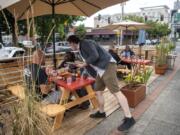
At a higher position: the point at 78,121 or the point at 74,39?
the point at 74,39

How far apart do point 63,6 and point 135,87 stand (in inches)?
87.9

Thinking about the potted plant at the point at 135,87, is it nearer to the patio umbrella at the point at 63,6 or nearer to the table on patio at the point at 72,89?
the table on patio at the point at 72,89

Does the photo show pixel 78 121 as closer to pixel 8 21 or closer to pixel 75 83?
pixel 75 83

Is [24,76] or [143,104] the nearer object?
[24,76]

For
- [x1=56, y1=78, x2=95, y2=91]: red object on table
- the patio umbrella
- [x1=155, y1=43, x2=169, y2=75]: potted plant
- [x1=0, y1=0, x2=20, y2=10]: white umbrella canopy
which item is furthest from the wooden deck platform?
[x1=155, y1=43, x2=169, y2=75]: potted plant

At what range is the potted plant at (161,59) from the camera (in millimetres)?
7572

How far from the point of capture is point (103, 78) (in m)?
3.29

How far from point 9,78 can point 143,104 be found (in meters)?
2.84

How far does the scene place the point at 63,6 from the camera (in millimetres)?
4441

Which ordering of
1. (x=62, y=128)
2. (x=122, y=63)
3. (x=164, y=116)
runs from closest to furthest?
(x=62, y=128), (x=164, y=116), (x=122, y=63)

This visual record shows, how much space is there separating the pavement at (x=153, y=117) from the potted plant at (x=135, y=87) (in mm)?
139

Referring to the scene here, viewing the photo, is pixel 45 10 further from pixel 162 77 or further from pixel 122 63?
pixel 162 77

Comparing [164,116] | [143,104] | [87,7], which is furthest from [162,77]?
[87,7]

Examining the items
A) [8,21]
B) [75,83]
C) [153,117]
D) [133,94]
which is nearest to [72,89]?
[75,83]
